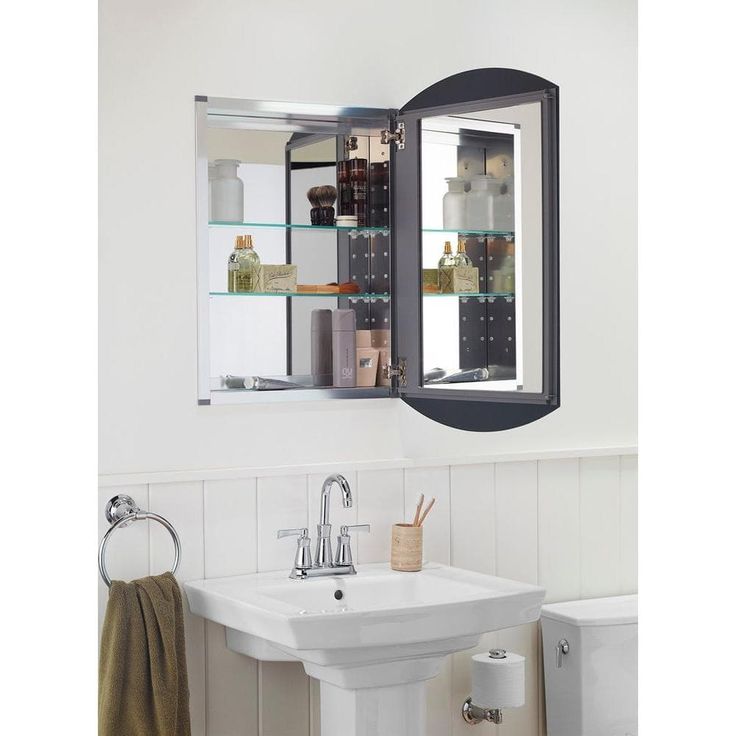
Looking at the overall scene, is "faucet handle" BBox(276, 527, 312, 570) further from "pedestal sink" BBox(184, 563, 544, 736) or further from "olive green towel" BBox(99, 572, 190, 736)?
"olive green towel" BBox(99, 572, 190, 736)

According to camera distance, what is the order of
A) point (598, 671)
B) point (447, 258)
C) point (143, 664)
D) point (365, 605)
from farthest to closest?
point (598, 671)
point (447, 258)
point (365, 605)
point (143, 664)

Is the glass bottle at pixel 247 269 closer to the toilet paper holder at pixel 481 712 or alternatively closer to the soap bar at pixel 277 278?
the soap bar at pixel 277 278

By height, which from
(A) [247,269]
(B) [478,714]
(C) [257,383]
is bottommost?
(B) [478,714]

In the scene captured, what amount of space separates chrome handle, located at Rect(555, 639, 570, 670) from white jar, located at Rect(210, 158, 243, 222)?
120 centimetres

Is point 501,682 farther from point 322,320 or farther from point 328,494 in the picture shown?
point 322,320

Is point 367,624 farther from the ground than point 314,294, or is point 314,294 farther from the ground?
point 314,294

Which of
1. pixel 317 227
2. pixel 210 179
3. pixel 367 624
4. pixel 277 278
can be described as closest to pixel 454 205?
pixel 317 227

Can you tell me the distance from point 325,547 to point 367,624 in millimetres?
369

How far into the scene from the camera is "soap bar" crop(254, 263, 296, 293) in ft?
7.07

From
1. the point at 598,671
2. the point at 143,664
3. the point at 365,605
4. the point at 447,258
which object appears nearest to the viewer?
the point at 143,664

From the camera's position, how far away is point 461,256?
7.18ft

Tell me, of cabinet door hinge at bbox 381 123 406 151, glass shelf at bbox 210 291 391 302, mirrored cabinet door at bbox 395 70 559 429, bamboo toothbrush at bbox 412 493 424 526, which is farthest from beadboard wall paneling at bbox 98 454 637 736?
cabinet door hinge at bbox 381 123 406 151

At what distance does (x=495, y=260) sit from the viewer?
214 cm

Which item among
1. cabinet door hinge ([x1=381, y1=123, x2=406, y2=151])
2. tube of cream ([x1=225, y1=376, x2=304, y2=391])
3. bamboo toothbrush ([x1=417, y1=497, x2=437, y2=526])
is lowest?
bamboo toothbrush ([x1=417, y1=497, x2=437, y2=526])
